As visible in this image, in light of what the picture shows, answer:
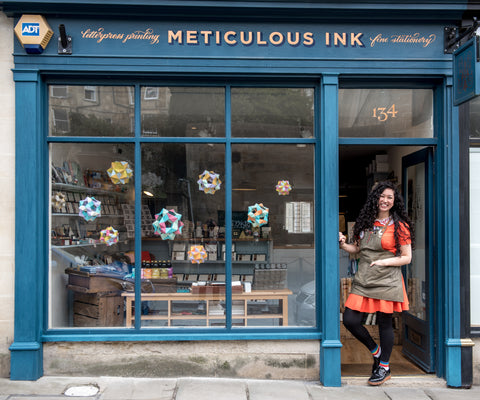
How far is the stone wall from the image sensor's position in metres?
4.93

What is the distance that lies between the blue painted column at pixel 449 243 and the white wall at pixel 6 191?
5007 millimetres

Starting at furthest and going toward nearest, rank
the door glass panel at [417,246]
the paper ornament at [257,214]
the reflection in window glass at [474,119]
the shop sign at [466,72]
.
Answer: the door glass panel at [417,246] → the paper ornament at [257,214] → the reflection in window glass at [474,119] → the shop sign at [466,72]

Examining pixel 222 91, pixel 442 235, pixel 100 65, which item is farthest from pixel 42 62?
pixel 442 235

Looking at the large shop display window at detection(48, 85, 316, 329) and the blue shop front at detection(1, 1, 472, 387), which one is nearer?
the blue shop front at detection(1, 1, 472, 387)

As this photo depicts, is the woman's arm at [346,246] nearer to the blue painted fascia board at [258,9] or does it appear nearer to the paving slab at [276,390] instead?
→ the paving slab at [276,390]

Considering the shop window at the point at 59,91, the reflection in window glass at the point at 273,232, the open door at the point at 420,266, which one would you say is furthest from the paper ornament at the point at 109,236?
the open door at the point at 420,266

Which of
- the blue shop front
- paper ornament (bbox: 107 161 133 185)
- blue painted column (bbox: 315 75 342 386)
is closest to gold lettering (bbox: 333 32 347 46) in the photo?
the blue shop front

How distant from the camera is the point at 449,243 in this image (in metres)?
4.91

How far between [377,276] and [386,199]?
0.87 metres

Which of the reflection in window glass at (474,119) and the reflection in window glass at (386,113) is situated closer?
the reflection in window glass at (474,119)

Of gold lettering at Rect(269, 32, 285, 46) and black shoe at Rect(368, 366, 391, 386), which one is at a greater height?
gold lettering at Rect(269, 32, 285, 46)

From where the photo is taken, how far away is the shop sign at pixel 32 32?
188 inches

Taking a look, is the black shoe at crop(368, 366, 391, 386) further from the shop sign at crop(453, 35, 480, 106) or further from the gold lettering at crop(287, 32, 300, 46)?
the gold lettering at crop(287, 32, 300, 46)

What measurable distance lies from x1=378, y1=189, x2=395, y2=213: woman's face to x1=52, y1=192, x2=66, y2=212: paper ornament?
12.5ft
